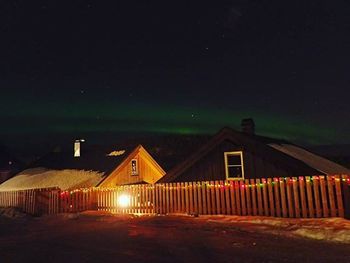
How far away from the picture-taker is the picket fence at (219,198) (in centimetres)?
1257

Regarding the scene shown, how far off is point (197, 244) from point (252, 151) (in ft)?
30.2

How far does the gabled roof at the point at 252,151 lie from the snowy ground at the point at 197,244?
156 inches

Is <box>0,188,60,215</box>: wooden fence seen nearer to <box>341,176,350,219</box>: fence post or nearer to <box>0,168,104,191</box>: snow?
<box>0,168,104,191</box>: snow

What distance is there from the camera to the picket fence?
12569 mm

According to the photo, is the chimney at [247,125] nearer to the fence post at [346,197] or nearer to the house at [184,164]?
the house at [184,164]

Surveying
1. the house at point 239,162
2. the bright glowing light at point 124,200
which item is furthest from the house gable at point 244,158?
the bright glowing light at point 124,200

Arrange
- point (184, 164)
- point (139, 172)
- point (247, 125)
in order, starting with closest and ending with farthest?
point (184, 164) → point (247, 125) → point (139, 172)

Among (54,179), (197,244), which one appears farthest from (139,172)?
(197,244)

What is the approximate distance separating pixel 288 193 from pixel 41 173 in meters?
27.5

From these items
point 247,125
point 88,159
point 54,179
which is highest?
point 247,125

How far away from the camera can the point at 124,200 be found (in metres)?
19.8

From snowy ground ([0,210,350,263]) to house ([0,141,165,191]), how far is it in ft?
54.0

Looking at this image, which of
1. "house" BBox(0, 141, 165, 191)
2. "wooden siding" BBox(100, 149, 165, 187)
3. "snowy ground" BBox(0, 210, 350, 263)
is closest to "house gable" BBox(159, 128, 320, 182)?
"snowy ground" BBox(0, 210, 350, 263)

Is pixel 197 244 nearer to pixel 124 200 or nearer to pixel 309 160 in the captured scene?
pixel 309 160
